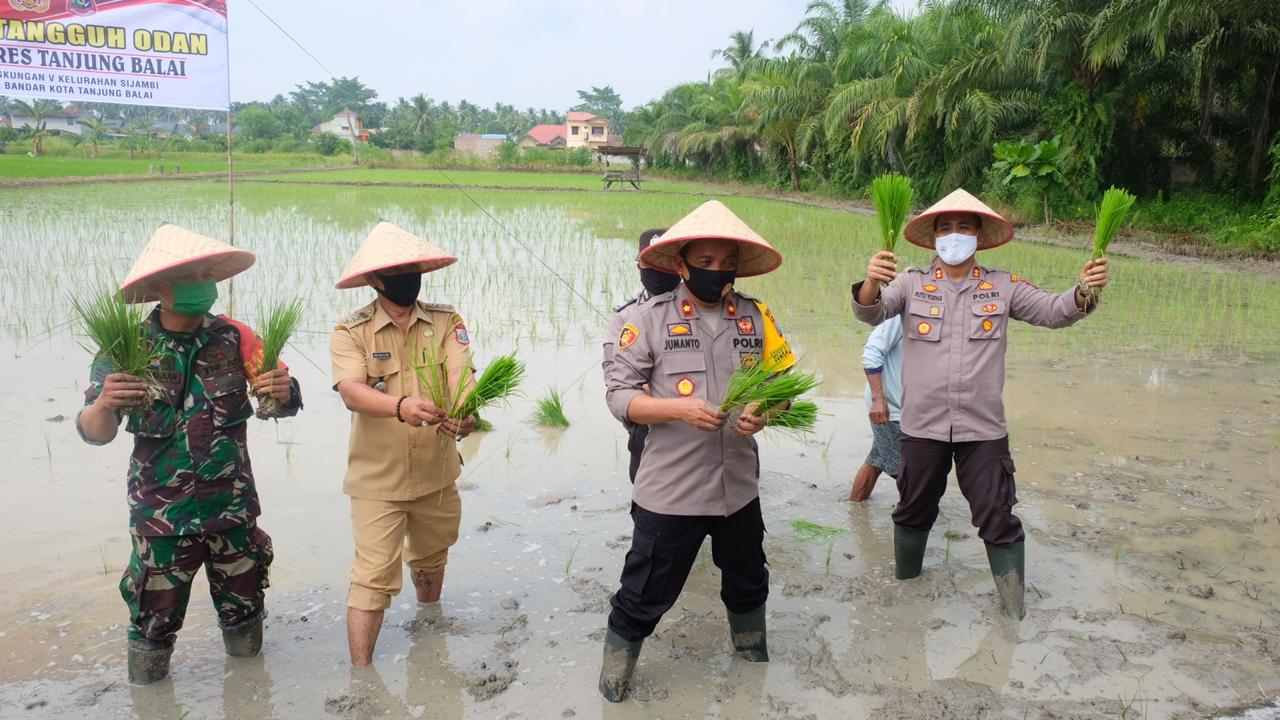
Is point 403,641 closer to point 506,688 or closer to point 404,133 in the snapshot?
point 506,688

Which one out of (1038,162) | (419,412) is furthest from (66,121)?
(419,412)

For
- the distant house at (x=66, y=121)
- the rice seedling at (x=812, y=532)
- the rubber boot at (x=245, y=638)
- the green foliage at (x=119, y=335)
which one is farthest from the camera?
the distant house at (x=66, y=121)

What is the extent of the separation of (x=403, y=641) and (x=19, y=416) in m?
3.50

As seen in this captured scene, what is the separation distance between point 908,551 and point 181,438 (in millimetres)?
2485

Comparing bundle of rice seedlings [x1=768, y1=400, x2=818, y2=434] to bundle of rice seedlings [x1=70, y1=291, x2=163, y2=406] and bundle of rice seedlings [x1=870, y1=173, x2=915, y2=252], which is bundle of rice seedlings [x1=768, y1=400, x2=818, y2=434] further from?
bundle of rice seedlings [x1=70, y1=291, x2=163, y2=406]

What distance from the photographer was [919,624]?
3180 millimetres

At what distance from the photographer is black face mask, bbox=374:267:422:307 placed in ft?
9.10

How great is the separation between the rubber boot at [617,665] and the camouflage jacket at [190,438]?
112cm

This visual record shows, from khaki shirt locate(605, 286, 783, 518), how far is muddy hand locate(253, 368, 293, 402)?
3.13 ft

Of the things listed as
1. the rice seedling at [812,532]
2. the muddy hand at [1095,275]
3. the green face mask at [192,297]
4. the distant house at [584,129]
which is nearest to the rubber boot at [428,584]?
the green face mask at [192,297]

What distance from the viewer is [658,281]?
353 centimetres

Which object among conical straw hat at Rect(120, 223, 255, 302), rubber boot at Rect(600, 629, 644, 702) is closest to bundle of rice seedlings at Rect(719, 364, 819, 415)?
rubber boot at Rect(600, 629, 644, 702)

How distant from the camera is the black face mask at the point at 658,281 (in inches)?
137

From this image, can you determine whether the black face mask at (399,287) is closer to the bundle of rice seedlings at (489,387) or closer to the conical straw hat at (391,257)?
the conical straw hat at (391,257)
